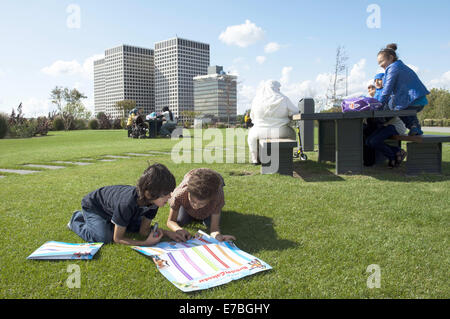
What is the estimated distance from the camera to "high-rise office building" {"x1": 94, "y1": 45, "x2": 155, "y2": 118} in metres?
97.2

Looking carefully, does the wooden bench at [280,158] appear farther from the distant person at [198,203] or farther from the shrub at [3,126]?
the shrub at [3,126]

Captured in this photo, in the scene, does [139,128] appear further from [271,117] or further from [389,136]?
[389,136]

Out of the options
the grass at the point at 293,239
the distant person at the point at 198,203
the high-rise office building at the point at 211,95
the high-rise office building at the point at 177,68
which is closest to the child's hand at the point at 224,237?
the distant person at the point at 198,203

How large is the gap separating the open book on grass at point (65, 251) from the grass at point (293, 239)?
0.20ft

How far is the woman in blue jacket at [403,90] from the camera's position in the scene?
5.80 metres

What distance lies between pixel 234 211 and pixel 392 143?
495cm

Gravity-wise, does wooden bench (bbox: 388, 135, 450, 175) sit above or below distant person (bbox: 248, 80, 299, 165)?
below

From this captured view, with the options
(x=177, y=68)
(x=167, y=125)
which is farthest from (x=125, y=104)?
(x=177, y=68)

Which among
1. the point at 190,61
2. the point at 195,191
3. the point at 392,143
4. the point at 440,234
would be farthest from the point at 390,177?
the point at 190,61

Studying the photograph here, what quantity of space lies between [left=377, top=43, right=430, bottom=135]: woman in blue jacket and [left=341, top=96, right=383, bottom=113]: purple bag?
394 mm

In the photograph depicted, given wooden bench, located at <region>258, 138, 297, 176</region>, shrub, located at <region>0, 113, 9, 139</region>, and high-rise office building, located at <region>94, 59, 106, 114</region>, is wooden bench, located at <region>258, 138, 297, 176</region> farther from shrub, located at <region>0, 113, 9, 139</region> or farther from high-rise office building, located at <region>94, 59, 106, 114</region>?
high-rise office building, located at <region>94, 59, 106, 114</region>

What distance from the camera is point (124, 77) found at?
332ft

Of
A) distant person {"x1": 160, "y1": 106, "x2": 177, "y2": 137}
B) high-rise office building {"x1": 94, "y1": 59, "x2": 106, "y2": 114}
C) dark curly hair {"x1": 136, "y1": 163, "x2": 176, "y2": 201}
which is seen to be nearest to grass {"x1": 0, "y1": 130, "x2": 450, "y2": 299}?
dark curly hair {"x1": 136, "y1": 163, "x2": 176, "y2": 201}

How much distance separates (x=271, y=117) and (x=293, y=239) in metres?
4.48
